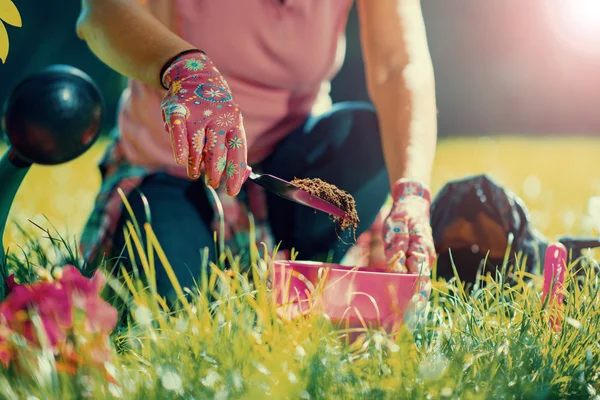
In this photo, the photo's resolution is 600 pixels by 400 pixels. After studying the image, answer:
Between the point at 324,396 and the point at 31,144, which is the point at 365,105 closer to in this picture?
the point at 31,144

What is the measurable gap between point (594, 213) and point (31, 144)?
1.36 metres

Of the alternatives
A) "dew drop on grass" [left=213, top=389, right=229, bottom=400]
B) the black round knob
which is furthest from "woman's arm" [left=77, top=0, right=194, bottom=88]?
"dew drop on grass" [left=213, top=389, right=229, bottom=400]

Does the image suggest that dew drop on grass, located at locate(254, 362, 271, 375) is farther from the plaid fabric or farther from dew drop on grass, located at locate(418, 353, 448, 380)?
the plaid fabric

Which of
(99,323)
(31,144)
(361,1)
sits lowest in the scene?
(99,323)

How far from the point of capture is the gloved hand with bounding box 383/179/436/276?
1.30 m

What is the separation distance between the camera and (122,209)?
1.55 metres

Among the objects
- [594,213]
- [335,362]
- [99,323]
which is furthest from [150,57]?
[594,213]

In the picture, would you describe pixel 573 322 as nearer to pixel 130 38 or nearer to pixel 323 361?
pixel 323 361

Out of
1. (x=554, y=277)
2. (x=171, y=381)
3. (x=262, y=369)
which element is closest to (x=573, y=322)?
(x=554, y=277)

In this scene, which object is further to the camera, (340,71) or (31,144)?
(340,71)

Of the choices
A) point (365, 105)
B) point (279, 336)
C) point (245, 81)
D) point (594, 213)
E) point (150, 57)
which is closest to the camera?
point (279, 336)

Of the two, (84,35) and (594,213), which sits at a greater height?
(84,35)

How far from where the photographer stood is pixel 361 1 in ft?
5.60

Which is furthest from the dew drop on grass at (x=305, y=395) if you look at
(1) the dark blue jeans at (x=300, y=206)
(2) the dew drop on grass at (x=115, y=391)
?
(1) the dark blue jeans at (x=300, y=206)
